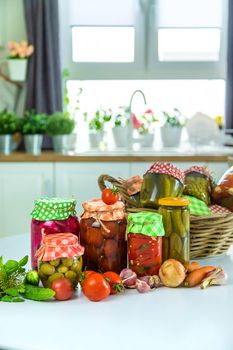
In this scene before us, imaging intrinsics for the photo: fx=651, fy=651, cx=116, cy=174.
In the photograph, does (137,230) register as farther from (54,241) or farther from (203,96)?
(203,96)

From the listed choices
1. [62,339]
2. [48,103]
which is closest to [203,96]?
[48,103]

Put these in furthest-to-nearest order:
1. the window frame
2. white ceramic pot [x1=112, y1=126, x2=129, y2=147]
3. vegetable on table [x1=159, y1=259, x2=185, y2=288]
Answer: the window frame
white ceramic pot [x1=112, y1=126, x2=129, y2=147]
vegetable on table [x1=159, y1=259, x2=185, y2=288]

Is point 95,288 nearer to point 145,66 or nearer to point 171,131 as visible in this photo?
point 171,131

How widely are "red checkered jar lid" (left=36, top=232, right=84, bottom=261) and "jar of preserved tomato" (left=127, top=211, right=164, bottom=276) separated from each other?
15cm

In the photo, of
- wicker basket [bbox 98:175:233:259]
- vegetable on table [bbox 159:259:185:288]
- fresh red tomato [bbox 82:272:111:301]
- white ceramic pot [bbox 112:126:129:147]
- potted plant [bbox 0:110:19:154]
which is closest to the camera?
fresh red tomato [bbox 82:272:111:301]

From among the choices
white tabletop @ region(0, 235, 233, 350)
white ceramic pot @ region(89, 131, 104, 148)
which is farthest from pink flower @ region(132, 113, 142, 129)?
white tabletop @ region(0, 235, 233, 350)

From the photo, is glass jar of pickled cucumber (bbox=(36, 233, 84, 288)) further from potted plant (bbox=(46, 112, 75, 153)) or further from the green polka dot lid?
potted plant (bbox=(46, 112, 75, 153))

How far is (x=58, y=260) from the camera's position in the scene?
1469 millimetres

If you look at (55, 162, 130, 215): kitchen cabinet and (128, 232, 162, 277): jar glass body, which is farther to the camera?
(55, 162, 130, 215): kitchen cabinet

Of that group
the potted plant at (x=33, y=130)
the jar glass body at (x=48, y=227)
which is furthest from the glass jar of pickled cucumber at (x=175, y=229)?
the potted plant at (x=33, y=130)

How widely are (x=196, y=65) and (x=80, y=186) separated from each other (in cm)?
140

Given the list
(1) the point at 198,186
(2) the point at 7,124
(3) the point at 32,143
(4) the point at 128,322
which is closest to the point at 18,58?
(2) the point at 7,124

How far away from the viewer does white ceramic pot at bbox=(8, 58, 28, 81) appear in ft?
15.3

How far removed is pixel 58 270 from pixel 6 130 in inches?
124
